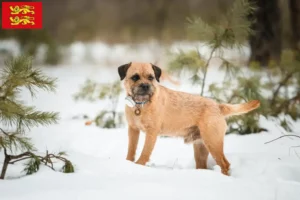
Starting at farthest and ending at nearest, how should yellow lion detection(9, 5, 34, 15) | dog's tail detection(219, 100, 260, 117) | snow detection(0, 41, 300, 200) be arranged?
1. yellow lion detection(9, 5, 34, 15)
2. dog's tail detection(219, 100, 260, 117)
3. snow detection(0, 41, 300, 200)

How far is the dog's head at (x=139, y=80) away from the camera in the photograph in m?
4.18

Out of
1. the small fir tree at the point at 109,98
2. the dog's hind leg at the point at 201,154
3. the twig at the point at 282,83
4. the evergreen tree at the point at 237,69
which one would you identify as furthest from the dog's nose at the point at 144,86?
the twig at the point at 282,83

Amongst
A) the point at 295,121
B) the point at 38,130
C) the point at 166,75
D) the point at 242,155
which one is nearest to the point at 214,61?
the point at 166,75

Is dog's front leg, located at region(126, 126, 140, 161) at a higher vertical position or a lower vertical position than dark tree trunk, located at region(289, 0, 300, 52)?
lower

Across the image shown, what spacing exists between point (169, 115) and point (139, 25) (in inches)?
394

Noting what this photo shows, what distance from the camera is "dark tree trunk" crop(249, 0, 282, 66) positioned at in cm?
1064

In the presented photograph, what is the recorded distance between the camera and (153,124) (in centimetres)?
423

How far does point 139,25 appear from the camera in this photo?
45.9ft

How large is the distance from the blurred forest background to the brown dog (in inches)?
256

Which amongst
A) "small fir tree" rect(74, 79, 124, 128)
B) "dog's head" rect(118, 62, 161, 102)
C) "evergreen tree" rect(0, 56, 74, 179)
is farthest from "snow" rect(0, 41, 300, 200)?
"small fir tree" rect(74, 79, 124, 128)

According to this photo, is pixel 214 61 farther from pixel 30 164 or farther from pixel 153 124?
pixel 30 164

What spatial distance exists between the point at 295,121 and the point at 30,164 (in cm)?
560

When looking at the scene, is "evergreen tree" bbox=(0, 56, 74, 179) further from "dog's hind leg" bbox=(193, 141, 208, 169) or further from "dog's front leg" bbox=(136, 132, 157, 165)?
"dog's hind leg" bbox=(193, 141, 208, 169)

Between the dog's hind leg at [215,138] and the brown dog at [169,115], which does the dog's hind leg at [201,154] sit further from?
the dog's hind leg at [215,138]
